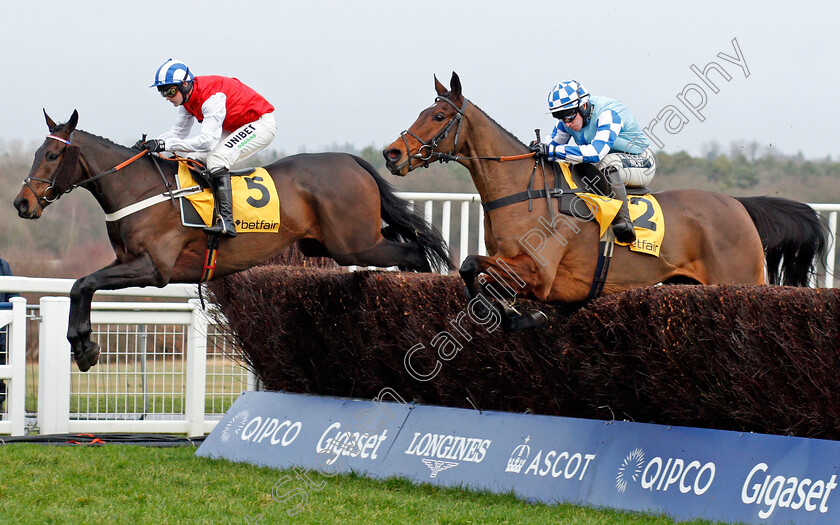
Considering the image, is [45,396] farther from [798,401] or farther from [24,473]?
[798,401]

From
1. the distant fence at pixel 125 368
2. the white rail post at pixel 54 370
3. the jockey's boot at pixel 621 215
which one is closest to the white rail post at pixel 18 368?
the distant fence at pixel 125 368

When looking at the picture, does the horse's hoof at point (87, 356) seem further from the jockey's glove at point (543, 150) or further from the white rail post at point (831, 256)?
the white rail post at point (831, 256)

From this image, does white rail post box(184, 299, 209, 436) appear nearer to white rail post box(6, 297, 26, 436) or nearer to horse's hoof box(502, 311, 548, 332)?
white rail post box(6, 297, 26, 436)

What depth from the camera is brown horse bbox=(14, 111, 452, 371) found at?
597 centimetres

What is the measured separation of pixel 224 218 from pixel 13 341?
93.7 inches

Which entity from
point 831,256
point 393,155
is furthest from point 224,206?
point 831,256

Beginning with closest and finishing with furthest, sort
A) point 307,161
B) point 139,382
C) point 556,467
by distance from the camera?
point 556,467, point 307,161, point 139,382

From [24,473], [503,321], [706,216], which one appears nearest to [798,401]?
[503,321]

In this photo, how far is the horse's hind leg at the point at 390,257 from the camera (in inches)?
271

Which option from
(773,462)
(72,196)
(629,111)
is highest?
(629,111)

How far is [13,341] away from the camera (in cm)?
754

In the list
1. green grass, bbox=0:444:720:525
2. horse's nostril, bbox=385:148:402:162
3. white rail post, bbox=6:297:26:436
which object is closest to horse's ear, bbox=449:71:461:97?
horse's nostril, bbox=385:148:402:162

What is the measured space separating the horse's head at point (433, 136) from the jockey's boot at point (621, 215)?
1.00 meters

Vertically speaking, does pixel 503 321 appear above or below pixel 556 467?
above
